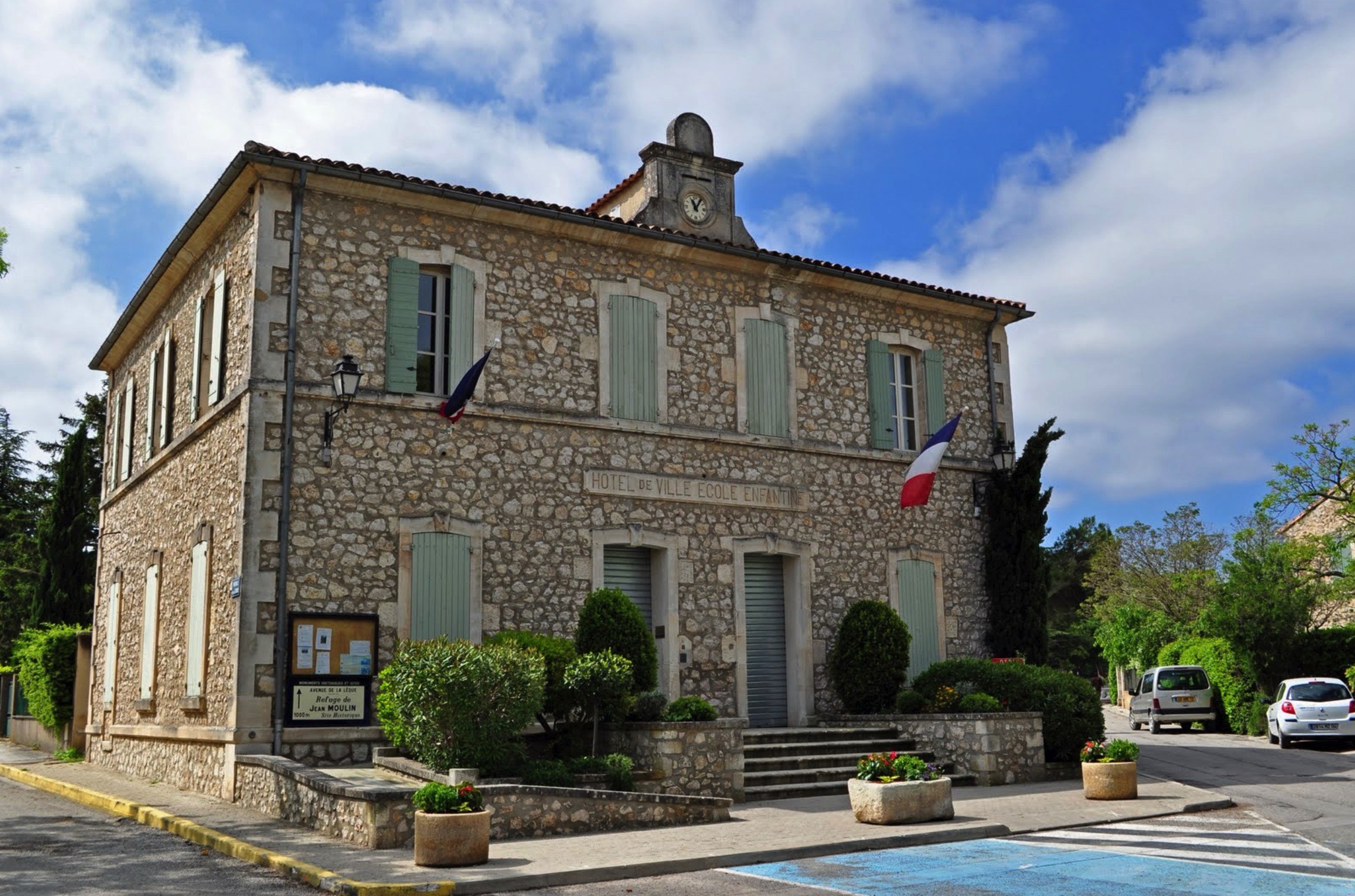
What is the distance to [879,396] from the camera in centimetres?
1695

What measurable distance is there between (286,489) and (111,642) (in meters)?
7.92

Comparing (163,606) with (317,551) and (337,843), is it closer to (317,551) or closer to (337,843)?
(317,551)

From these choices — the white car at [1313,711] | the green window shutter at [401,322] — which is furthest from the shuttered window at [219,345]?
the white car at [1313,711]

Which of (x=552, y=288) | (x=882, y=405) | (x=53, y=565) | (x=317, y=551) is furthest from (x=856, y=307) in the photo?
(x=53, y=565)

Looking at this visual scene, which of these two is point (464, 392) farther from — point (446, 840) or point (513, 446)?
point (446, 840)

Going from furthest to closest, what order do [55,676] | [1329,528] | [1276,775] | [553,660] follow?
1. [1329,528]
2. [55,676]
3. [1276,775]
4. [553,660]

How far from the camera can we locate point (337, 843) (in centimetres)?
934

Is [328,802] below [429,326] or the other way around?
below

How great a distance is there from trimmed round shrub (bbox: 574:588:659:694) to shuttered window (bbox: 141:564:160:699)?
635 cm

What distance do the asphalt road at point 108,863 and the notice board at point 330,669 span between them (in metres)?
1.82

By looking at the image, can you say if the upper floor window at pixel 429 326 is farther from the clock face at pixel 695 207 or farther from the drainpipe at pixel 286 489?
A: the clock face at pixel 695 207

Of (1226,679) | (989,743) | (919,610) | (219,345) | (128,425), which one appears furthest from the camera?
(1226,679)

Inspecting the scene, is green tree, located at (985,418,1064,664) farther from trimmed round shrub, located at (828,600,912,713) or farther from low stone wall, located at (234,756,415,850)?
low stone wall, located at (234,756,415,850)

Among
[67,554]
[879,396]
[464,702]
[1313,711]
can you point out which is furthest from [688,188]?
[67,554]
